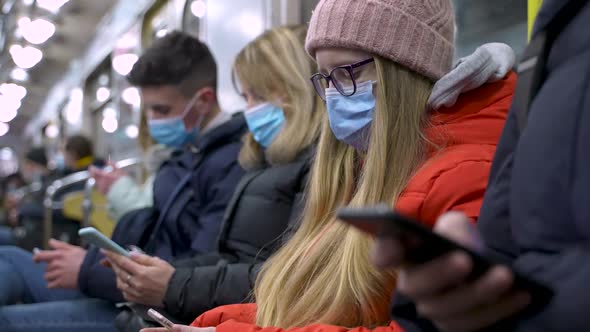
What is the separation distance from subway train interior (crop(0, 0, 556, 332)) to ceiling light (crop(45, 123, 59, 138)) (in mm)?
25

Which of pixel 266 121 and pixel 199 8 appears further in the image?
pixel 199 8

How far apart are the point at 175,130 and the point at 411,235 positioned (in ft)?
6.73

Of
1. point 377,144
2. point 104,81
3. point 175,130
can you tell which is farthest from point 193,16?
point 104,81

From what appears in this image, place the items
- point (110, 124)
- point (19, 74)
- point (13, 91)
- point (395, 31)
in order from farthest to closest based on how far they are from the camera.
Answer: point (13, 91) < point (19, 74) < point (110, 124) < point (395, 31)

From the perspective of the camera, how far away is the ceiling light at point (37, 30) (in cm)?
823

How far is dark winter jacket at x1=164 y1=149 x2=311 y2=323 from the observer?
5.39 ft

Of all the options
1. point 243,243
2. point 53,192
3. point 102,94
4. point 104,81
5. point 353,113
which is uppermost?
point 104,81

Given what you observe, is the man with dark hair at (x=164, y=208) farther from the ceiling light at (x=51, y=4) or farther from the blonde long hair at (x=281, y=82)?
the ceiling light at (x=51, y=4)

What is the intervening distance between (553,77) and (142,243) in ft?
5.57

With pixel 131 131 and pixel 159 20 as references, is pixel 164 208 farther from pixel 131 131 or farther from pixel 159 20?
pixel 131 131

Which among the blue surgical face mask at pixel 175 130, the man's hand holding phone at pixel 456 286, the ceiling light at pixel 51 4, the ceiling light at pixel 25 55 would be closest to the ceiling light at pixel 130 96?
the ceiling light at pixel 51 4

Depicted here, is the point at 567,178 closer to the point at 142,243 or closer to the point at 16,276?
the point at 142,243

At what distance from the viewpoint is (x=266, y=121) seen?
A: 2.01 meters

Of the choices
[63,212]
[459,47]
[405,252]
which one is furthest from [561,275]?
[63,212]
